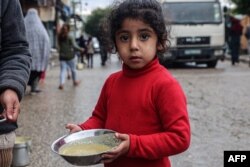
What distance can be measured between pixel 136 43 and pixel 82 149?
0.55 meters

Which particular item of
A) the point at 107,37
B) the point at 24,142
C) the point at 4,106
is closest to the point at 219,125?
the point at 24,142

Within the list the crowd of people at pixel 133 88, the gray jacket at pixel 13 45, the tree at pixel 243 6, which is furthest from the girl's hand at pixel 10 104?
the tree at pixel 243 6

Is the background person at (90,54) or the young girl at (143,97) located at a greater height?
the young girl at (143,97)

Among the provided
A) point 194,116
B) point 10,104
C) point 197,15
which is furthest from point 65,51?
point 10,104

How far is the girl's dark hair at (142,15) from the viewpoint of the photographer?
2582 mm

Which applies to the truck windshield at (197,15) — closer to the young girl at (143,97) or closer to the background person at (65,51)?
the background person at (65,51)

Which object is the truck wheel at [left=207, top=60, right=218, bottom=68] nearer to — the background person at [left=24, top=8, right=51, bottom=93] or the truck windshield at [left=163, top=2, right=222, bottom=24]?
the truck windshield at [left=163, top=2, right=222, bottom=24]

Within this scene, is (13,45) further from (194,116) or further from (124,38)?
(194,116)

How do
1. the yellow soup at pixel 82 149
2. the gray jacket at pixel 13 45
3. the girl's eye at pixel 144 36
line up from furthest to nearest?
the girl's eye at pixel 144 36 → the gray jacket at pixel 13 45 → the yellow soup at pixel 82 149

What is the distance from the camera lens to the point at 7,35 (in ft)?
8.36

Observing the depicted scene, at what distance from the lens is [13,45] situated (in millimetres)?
2551

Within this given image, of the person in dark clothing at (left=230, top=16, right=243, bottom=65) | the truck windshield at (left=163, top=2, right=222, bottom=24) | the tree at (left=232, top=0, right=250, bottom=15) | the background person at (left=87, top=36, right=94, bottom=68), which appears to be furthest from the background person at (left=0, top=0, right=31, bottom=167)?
the tree at (left=232, top=0, right=250, bottom=15)

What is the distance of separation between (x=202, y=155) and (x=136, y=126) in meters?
3.60

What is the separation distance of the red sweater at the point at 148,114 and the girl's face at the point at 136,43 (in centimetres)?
6
